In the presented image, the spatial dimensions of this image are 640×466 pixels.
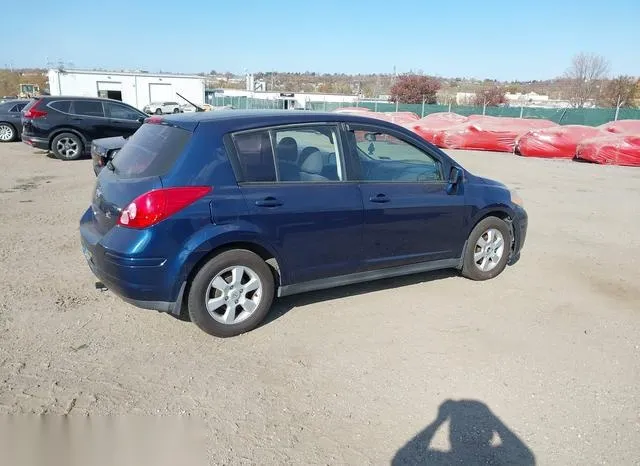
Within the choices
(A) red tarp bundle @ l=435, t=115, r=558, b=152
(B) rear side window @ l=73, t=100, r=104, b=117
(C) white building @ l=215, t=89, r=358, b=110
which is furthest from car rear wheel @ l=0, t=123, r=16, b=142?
(C) white building @ l=215, t=89, r=358, b=110

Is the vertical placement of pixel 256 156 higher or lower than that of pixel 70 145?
higher

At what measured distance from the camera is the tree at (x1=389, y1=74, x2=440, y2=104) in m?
55.6

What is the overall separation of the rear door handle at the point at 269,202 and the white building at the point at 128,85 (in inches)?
2006

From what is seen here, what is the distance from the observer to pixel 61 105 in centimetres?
1357

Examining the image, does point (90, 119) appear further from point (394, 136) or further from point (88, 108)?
point (394, 136)

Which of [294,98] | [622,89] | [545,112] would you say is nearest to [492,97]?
[622,89]

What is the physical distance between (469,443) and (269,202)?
2.15 meters

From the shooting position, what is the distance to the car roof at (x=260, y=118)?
156 inches

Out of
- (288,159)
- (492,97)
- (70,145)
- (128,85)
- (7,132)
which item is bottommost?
(7,132)

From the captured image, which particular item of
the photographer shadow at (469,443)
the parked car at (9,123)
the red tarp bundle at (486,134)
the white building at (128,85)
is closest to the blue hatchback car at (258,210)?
the photographer shadow at (469,443)

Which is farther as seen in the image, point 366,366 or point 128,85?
point 128,85

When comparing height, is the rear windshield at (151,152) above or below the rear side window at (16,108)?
above

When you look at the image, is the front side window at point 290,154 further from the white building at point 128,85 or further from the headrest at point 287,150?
the white building at point 128,85

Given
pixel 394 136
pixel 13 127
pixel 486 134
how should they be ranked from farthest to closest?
pixel 486 134, pixel 13 127, pixel 394 136
